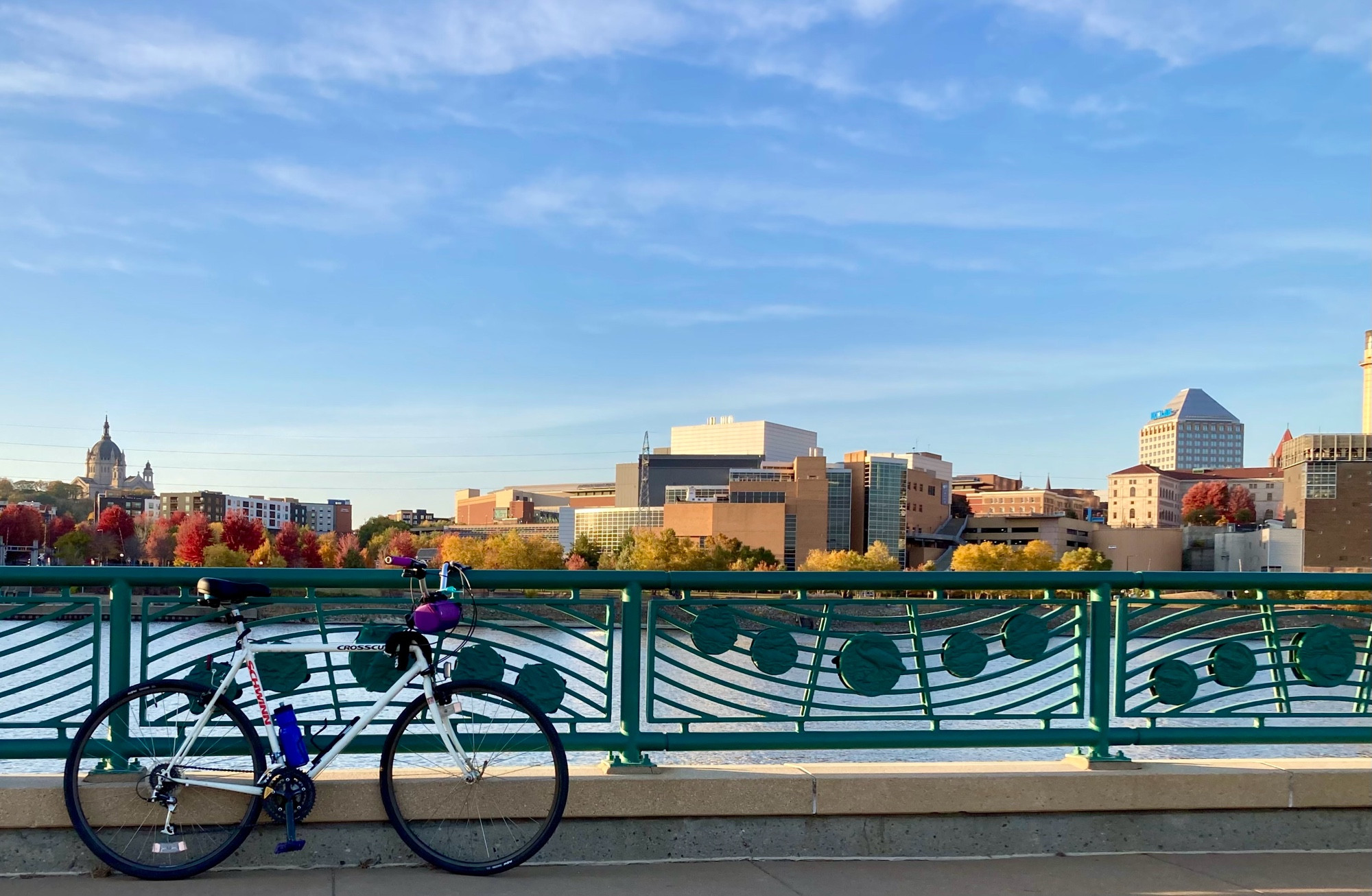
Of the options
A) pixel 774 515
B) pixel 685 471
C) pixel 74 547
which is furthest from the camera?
pixel 685 471

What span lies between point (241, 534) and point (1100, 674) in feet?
376

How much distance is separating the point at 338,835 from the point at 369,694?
26.0 inches

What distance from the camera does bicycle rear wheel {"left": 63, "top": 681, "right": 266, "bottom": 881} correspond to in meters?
4.65

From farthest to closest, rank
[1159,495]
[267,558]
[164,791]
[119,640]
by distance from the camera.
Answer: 1. [1159,495]
2. [267,558]
3. [119,640]
4. [164,791]

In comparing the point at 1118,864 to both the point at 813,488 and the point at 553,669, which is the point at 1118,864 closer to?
the point at 553,669

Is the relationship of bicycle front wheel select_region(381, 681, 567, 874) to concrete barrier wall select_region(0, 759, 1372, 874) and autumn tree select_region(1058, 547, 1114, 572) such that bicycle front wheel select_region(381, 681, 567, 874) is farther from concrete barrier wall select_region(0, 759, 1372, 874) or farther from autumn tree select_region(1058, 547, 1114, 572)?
autumn tree select_region(1058, 547, 1114, 572)

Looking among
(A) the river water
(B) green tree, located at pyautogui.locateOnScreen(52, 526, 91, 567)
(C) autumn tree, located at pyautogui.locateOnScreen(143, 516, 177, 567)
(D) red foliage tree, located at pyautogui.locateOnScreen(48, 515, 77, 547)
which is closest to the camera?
(A) the river water

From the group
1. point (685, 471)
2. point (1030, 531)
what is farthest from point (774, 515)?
point (685, 471)

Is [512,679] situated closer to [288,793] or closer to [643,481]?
[288,793]

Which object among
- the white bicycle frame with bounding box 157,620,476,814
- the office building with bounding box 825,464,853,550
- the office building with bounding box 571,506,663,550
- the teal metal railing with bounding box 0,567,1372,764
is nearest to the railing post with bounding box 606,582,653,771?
the teal metal railing with bounding box 0,567,1372,764

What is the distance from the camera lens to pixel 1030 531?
15775 centimetres

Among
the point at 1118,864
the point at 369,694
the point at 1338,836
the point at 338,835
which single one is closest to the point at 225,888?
the point at 338,835

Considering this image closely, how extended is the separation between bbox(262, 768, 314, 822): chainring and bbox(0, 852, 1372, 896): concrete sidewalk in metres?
0.27

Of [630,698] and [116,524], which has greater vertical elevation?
[630,698]
